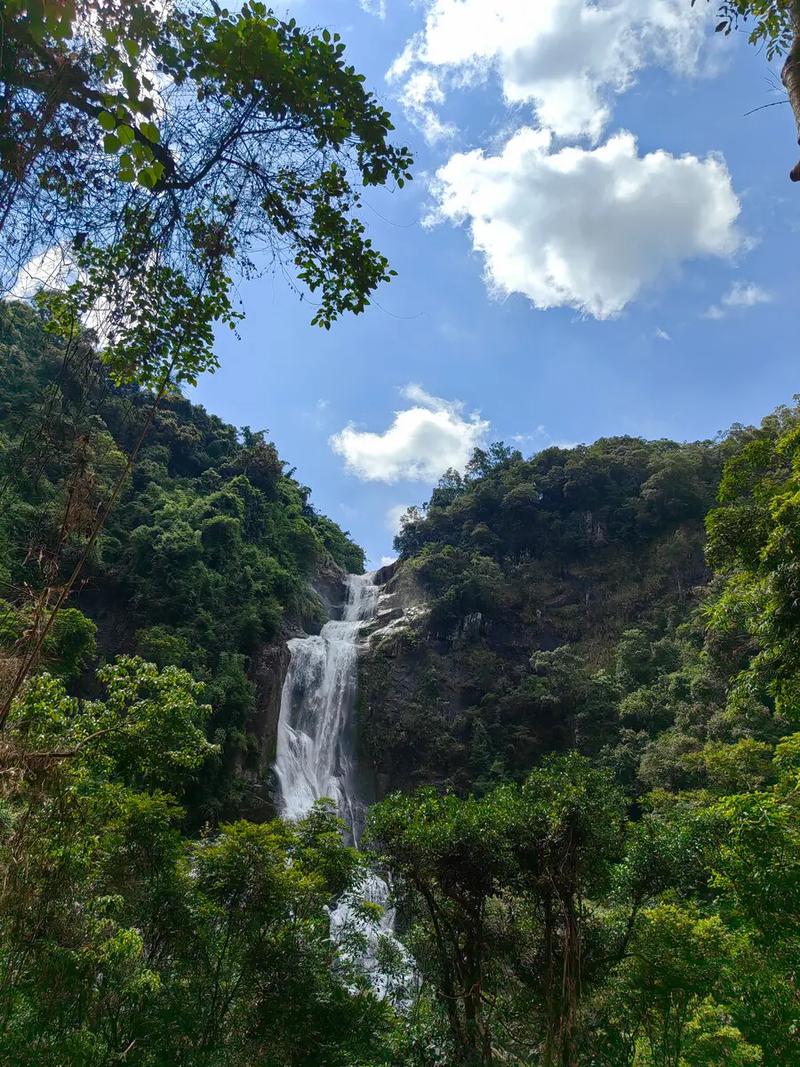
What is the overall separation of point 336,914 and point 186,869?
10.3 m

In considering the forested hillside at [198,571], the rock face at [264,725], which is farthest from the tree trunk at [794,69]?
the rock face at [264,725]

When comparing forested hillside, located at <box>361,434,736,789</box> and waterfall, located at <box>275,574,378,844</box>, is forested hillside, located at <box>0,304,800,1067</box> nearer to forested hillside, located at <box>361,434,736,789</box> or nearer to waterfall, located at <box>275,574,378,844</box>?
forested hillside, located at <box>361,434,736,789</box>

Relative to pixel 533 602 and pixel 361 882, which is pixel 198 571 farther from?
pixel 533 602

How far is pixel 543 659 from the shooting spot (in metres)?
27.4

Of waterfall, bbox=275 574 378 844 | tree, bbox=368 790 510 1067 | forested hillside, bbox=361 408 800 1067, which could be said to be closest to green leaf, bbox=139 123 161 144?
forested hillside, bbox=361 408 800 1067

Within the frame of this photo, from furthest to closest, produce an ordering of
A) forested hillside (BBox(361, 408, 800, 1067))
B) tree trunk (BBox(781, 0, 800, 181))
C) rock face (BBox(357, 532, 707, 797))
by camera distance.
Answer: rock face (BBox(357, 532, 707, 797)) < forested hillside (BBox(361, 408, 800, 1067)) < tree trunk (BBox(781, 0, 800, 181))

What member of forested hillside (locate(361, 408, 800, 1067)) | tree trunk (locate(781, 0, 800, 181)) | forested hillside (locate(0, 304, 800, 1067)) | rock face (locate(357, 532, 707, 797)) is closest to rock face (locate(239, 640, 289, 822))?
rock face (locate(357, 532, 707, 797))

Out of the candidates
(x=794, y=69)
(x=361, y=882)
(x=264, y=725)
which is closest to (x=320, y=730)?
(x=264, y=725)

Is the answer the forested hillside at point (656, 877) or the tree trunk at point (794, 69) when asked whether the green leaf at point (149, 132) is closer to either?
the tree trunk at point (794, 69)

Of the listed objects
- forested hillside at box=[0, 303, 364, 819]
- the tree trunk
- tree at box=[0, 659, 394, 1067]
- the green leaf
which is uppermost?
forested hillside at box=[0, 303, 364, 819]

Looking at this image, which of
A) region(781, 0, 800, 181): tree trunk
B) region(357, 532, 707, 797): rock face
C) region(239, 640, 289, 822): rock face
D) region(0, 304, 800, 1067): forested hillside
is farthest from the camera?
region(357, 532, 707, 797): rock face

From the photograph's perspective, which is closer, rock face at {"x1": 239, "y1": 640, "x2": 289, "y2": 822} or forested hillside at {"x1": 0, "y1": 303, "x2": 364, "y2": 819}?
forested hillside at {"x1": 0, "y1": 303, "x2": 364, "y2": 819}

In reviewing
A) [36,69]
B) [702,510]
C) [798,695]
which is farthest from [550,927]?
[702,510]

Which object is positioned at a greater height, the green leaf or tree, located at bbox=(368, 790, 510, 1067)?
the green leaf
